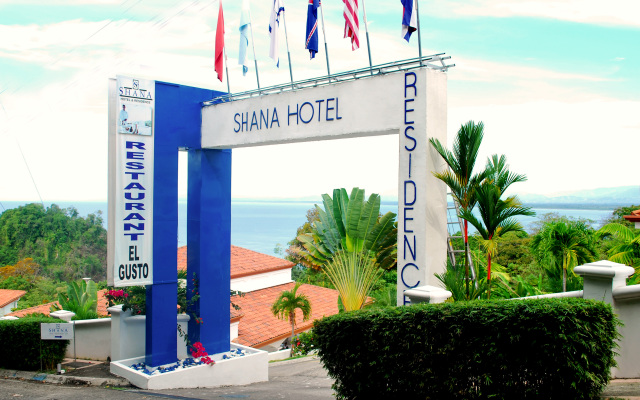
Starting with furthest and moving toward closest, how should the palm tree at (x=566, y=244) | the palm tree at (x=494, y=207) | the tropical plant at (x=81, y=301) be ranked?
the tropical plant at (x=81, y=301) < the palm tree at (x=566, y=244) < the palm tree at (x=494, y=207)

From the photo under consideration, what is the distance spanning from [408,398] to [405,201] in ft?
8.86

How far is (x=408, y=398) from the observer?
545 cm

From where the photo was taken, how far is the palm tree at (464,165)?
22.6 feet

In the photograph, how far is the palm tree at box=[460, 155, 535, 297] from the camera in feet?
22.3

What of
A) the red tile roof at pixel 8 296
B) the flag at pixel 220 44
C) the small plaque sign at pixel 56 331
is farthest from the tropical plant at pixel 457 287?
the red tile roof at pixel 8 296

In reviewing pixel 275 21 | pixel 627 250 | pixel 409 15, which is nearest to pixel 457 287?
pixel 409 15

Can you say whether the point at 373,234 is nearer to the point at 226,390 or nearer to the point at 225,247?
the point at 225,247

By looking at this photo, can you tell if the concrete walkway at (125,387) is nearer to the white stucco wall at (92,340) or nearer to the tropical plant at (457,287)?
the white stucco wall at (92,340)

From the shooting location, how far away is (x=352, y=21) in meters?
Result: 8.29

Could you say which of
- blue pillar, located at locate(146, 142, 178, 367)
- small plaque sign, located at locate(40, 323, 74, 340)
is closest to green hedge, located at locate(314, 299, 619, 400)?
blue pillar, located at locate(146, 142, 178, 367)

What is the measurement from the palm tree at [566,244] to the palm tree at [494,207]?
246 cm

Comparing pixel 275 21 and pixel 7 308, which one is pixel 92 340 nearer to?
pixel 275 21

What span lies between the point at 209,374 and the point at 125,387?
1.45 m

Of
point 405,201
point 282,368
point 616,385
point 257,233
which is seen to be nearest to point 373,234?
point 282,368
